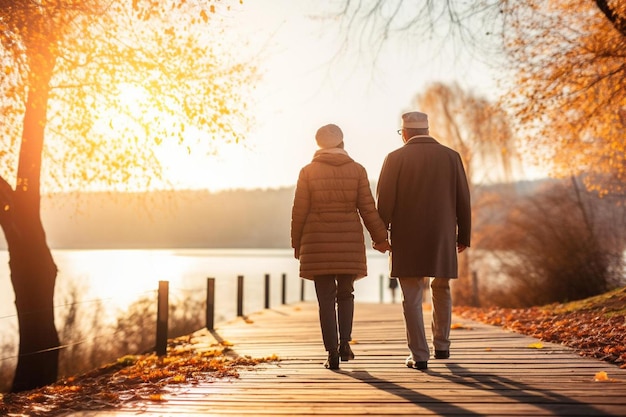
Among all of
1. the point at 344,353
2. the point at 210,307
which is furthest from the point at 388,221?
the point at 210,307

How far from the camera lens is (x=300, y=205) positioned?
5660 mm

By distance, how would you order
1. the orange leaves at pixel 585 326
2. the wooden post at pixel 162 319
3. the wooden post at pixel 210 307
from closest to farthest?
the orange leaves at pixel 585 326, the wooden post at pixel 162 319, the wooden post at pixel 210 307

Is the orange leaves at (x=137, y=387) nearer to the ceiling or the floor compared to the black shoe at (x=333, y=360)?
nearer to the floor

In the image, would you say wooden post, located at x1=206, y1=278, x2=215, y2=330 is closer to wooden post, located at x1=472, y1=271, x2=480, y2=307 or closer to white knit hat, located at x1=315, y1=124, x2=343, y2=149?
white knit hat, located at x1=315, y1=124, x2=343, y2=149

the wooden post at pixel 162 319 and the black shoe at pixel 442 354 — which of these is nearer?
the black shoe at pixel 442 354

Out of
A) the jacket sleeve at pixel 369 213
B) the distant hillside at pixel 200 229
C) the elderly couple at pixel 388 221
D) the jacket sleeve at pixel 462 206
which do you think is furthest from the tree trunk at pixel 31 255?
the distant hillside at pixel 200 229

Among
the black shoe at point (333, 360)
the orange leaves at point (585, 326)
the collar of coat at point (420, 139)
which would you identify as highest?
the collar of coat at point (420, 139)

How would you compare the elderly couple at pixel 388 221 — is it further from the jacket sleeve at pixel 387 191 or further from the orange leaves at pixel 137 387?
A: the orange leaves at pixel 137 387

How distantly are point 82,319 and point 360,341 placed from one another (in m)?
18.3

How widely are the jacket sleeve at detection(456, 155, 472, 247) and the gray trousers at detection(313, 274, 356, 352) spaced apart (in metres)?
0.99

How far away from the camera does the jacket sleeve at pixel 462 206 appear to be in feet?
18.9

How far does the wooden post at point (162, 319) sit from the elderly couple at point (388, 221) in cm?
344

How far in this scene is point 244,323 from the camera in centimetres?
1197

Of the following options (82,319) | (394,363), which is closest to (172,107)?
(394,363)
